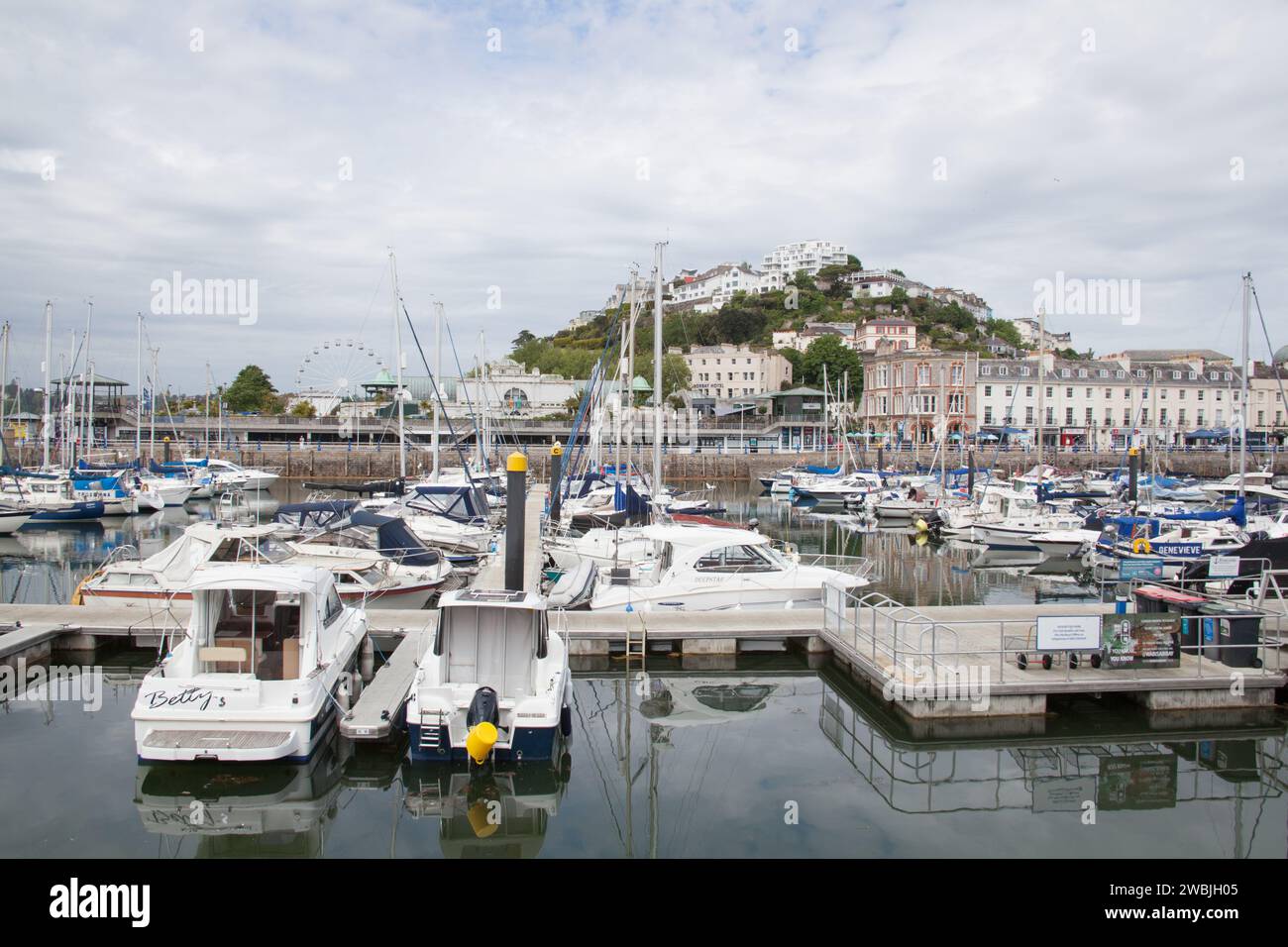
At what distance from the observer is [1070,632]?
14070 mm

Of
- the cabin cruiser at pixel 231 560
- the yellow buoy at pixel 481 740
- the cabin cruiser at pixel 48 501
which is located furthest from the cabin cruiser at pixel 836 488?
the yellow buoy at pixel 481 740

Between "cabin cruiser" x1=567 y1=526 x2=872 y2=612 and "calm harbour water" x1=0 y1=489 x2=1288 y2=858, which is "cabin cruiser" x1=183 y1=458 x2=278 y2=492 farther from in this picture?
"calm harbour water" x1=0 y1=489 x2=1288 y2=858

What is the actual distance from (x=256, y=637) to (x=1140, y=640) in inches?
562

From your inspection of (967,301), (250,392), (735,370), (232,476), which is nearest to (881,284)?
(967,301)

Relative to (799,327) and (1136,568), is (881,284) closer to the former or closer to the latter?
(799,327)

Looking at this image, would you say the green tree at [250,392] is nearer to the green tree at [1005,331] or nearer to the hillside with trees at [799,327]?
the hillside with trees at [799,327]

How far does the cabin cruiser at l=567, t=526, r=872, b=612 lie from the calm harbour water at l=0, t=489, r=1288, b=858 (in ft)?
11.5

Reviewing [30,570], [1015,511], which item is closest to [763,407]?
[1015,511]

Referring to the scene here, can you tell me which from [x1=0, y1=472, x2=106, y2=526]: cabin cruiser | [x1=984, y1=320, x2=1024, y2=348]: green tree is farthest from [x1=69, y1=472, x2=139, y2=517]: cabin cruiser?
[x1=984, y1=320, x2=1024, y2=348]: green tree

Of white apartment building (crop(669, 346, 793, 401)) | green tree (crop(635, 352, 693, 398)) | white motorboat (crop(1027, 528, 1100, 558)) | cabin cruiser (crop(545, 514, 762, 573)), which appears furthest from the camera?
white apartment building (crop(669, 346, 793, 401))

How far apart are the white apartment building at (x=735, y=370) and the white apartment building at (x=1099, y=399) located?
136 feet

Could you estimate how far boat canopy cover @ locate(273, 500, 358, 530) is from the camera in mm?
26266

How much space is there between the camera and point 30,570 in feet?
100

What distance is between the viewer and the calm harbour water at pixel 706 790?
1039cm
